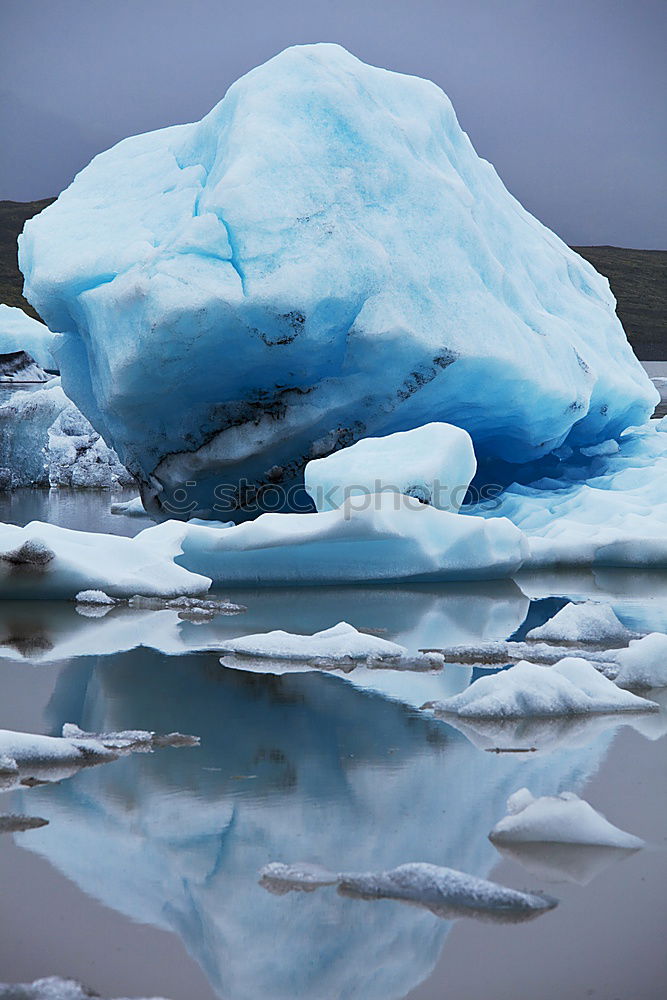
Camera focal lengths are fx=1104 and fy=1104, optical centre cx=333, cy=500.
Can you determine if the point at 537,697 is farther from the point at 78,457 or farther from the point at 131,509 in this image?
the point at 78,457

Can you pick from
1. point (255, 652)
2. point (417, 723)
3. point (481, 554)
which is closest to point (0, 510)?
point (481, 554)

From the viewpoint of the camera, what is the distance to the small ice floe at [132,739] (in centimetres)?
231

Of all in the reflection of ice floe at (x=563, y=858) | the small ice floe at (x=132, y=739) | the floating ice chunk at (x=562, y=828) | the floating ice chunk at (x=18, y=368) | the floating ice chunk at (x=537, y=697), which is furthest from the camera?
the floating ice chunk at (x=18, y=368)

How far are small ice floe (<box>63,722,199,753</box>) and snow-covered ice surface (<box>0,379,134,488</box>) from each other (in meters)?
8.93

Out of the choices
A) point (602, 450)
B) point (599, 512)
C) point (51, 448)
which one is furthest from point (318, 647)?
point (51, 448)

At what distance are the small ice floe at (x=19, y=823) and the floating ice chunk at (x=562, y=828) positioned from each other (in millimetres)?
749

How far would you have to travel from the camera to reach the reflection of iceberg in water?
1462 millimetres

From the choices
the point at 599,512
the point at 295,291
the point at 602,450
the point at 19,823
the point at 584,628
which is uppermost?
the point at 19,823

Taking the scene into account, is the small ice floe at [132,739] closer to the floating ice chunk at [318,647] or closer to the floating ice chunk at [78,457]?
the floating ice chunk at [318,647]

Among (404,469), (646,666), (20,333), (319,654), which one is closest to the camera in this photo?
(646,666)

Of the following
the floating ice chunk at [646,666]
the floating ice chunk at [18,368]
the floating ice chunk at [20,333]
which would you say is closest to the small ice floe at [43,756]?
the floating ice chunk at [646,666]

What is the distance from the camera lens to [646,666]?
2934 millimetres

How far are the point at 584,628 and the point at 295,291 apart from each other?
2.71 metres

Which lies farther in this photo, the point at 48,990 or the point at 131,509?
the point at 131,509
